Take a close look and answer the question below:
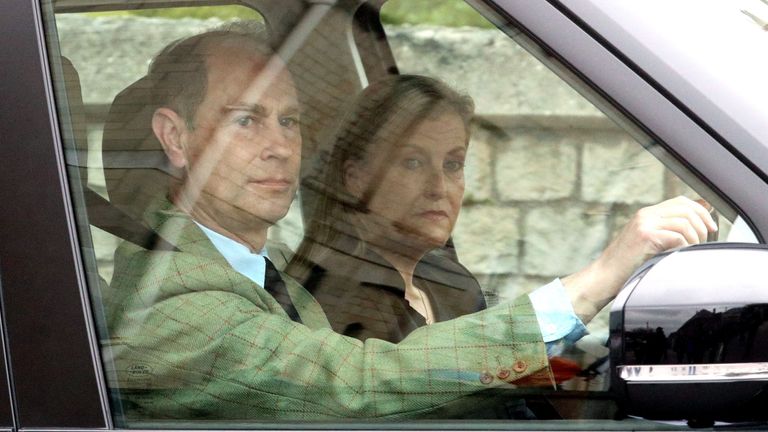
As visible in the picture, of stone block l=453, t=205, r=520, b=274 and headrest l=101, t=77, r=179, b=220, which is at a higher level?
headrest l=101, t=77, r=179, b=220

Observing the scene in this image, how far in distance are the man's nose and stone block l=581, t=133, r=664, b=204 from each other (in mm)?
424

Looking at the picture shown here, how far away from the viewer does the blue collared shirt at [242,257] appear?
1845 mm

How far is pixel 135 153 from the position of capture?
73.4 inches

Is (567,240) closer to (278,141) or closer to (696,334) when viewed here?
(696,334)

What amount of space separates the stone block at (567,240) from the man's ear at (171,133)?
1.67ft

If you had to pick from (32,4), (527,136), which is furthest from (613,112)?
(32,4)

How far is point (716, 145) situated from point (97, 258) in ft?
2.80

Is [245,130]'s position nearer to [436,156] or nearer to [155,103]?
[155,103]

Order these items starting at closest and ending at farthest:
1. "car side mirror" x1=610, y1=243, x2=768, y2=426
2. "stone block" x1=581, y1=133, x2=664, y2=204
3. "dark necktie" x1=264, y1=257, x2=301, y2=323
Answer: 1. "car side mirror" x1=610, y1=243, x2=768, y2=426
2. "stone block" x1=581, y1=133, x2=664, y2=204
3. "dark necktie" x1=264, y1=257, x2=301, y2=323

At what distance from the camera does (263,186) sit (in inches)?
74.0

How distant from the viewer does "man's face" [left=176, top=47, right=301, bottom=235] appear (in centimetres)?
187

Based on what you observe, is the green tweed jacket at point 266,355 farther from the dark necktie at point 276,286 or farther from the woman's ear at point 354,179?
the woman's ear at point 354,179

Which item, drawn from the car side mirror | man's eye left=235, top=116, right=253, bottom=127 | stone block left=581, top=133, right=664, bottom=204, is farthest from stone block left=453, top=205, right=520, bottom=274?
man's eye left=235, top=116, right=253, bottom=127

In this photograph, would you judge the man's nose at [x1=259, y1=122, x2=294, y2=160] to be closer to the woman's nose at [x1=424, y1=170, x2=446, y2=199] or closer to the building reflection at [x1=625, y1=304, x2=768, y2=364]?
the woman's nose at [x1=424, y1=170, x2=446, y2=199]
